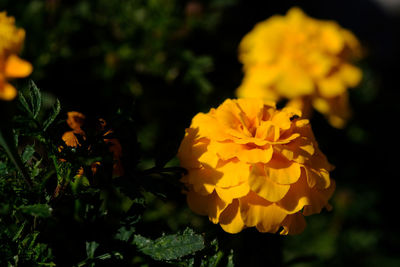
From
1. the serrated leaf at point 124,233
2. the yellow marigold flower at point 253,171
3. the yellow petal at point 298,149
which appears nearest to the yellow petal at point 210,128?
the yellow marigold flower at point 253,171

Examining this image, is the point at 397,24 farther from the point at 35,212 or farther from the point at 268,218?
the point at 35,212

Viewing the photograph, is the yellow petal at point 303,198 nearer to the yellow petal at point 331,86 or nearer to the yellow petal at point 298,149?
the yellow petal at point 298,149

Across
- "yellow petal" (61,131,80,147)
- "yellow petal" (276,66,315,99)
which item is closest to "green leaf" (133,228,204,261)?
"yellow petal" (61,131,80,147)

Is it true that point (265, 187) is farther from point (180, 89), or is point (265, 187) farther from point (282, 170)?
point (180, 89)

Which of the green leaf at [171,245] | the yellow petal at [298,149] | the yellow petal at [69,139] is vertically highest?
the yellow petal at [69,139]

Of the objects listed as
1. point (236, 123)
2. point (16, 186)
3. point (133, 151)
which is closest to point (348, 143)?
point (236, 123)

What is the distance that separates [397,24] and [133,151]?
348 cm

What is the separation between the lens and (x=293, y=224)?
876mm

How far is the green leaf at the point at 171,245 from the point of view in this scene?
735mm

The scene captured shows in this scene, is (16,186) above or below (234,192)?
above

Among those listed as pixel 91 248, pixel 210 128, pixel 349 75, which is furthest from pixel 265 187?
pixel 349 75

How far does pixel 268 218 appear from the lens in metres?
0.83

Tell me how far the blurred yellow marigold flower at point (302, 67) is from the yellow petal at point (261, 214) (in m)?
0.70

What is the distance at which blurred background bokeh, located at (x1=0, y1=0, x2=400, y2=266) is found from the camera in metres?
1.49
